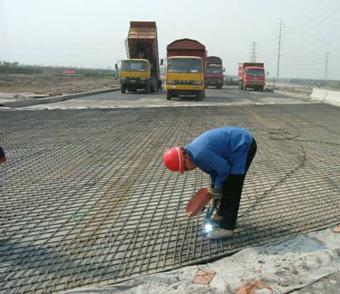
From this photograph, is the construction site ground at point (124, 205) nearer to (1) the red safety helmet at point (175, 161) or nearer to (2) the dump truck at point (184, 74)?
(1) the red safety helmet at point (175, 161)

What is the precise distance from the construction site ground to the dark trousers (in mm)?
186

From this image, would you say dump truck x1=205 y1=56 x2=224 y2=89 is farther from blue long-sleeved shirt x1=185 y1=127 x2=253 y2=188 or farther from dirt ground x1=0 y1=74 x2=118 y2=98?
blue long-sleeved shirt x1=185 y1=127 x2=253 y2=188

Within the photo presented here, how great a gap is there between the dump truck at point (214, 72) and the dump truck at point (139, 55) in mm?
13407

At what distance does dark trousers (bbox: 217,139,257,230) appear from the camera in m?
4.28

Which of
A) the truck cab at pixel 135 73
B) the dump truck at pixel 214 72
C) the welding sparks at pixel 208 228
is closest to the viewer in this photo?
the welding sparks at pixel 208 228

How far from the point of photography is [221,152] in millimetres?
4168

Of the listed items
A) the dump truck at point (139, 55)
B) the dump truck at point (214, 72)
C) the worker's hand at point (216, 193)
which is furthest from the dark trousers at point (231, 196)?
the dump truck at point (214, 72)

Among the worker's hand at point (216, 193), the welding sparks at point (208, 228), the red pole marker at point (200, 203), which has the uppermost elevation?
the worker's hand at point (216, 193)

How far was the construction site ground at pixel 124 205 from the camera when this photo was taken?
395 cm

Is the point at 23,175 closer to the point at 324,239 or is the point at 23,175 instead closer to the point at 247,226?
the point at 247,226

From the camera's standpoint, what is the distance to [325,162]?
8094 millimetres

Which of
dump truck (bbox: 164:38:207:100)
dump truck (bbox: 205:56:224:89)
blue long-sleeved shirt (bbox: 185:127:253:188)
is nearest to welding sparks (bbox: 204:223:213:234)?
blue long-sleeved shirt (bbox: 185:127:253:188)

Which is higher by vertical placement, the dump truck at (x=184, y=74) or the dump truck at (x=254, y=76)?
the dump truck at (x=184, y=74)

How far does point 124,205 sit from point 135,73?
71.4ft
